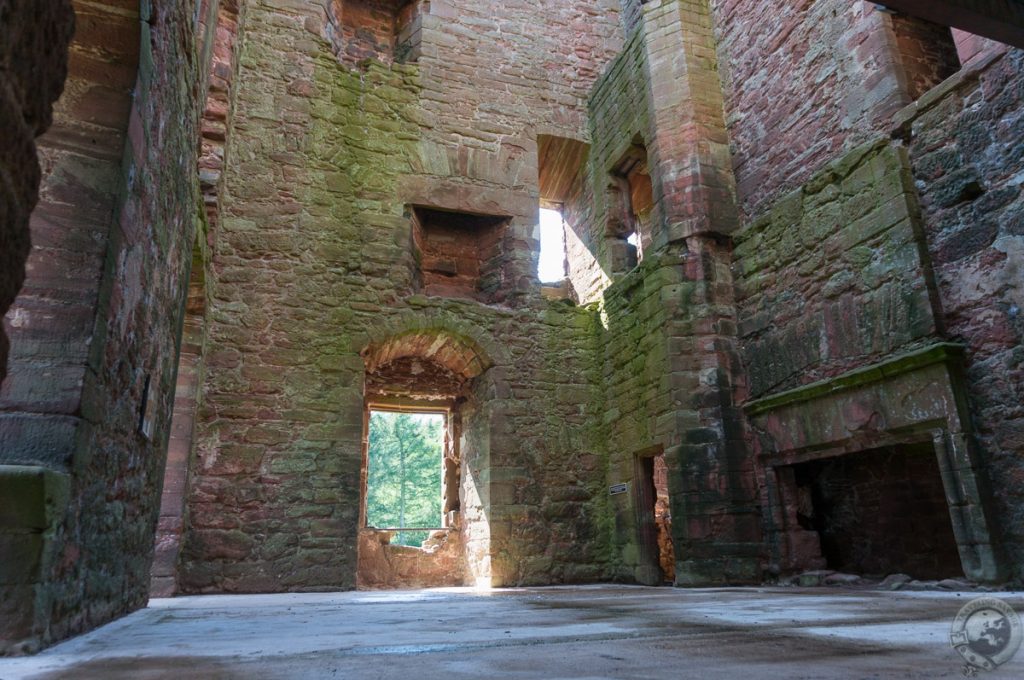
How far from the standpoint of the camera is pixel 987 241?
14.7ft

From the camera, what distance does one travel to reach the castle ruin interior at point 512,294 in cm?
257

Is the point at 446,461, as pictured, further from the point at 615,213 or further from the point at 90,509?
the point at 90,509

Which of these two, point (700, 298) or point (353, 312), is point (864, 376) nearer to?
point (700, 298)

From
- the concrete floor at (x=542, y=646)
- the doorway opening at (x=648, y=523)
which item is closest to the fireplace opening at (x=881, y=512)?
the doorway opening at (x=648, y=523)

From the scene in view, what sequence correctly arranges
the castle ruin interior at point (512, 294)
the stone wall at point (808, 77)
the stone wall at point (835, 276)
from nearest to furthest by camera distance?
the castle ruin interior at point (512, 294)
the stone wall at point (835, 276)
the stone wall at point (808, 77)

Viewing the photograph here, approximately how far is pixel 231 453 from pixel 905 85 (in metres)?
7.09

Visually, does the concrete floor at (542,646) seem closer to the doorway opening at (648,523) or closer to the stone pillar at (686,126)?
the doorway opening at (648,523)

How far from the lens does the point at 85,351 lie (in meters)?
2.37

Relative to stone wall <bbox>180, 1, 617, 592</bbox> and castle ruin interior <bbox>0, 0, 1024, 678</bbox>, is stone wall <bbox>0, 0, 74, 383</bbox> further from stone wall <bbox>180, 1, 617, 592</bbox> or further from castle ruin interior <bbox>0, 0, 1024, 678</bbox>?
stone wall <bbox>180, 1, 617, 592</bbox>

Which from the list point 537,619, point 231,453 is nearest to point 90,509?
point 537,619

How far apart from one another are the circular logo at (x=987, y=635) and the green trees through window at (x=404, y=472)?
2803cm

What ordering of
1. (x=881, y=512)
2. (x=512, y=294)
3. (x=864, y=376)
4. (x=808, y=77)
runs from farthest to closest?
1. (x=512, y=294)
2. (x=881, y=512)
3. (x=808, y=77)
4. (x=864, y=376)

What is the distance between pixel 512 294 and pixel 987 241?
16.7 ft

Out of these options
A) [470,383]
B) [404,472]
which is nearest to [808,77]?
[470,383]
